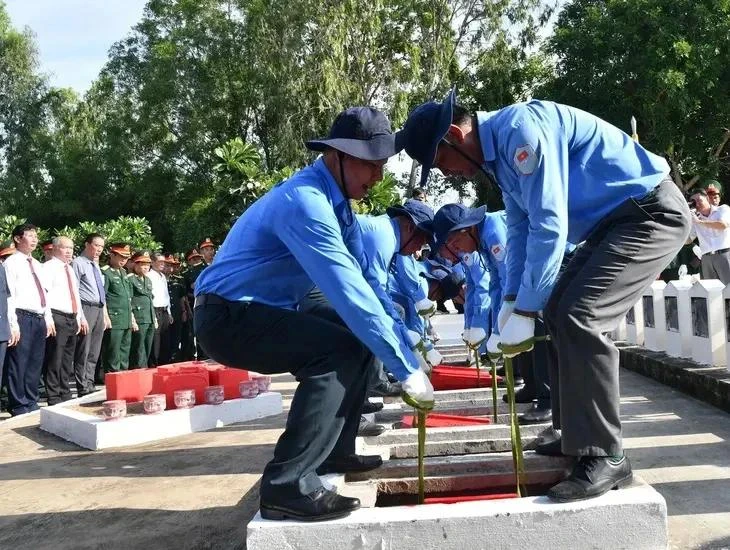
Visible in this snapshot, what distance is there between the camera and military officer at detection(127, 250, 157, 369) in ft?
35.3

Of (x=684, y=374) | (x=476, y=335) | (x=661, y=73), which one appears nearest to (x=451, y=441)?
(x=476, y=335)


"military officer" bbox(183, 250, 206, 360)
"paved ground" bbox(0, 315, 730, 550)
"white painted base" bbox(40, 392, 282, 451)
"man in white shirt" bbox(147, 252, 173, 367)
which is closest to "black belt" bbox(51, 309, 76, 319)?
"white painted base" bbox(40, 392, 282, 451)

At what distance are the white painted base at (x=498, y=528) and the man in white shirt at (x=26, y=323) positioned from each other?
19.3 ft

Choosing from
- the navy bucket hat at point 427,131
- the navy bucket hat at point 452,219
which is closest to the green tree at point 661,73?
the navy bucket hat at point 452,219

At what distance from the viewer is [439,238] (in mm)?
5828

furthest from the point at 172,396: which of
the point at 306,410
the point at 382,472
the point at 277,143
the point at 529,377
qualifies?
the point at 277,143

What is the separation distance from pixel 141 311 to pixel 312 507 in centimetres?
846

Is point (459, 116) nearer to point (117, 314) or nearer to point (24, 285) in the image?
point (24, 285)

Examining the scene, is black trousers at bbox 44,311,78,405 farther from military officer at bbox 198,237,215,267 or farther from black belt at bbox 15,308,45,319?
military officer at bbox 198,237,215,267

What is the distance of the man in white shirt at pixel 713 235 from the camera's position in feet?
26.8

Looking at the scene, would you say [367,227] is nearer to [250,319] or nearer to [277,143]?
[250,319]

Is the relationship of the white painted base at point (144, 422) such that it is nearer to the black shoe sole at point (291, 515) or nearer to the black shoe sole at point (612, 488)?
the black shoe sole at point (291, 515)

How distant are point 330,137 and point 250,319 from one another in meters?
0.81

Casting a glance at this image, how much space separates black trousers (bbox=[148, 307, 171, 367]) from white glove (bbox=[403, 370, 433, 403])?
9.15m
